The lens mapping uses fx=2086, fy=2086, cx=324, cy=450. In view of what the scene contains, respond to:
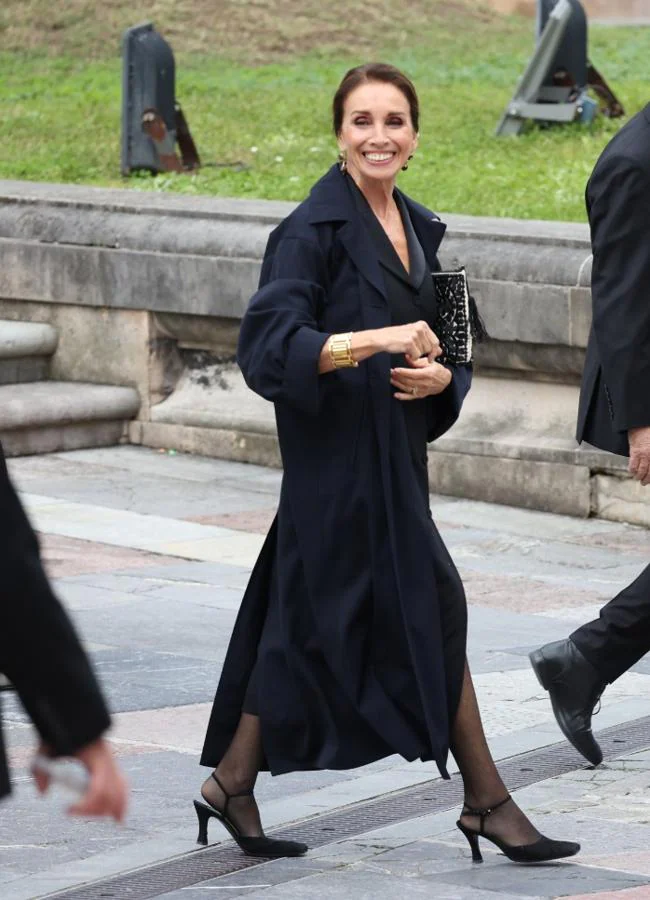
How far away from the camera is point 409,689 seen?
4445 millimetres

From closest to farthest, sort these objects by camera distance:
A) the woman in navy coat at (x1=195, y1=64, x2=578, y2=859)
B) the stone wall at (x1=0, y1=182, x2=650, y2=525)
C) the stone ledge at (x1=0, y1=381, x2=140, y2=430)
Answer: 1. the woman in navy coat at (x1=195, y1=64, x2=578, y2=859)
2. the stone wall at (x1=0, y1=182, x2=650, y2=525)
3. the stone ledge at (x1=0, y1=381, x2=140, y2=430)

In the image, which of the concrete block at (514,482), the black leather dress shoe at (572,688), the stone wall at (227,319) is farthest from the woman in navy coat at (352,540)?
the concrete block at (514,482)

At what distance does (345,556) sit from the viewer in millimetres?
4488

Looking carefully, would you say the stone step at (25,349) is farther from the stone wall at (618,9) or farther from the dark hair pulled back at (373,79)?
the stone wall at (618,9)

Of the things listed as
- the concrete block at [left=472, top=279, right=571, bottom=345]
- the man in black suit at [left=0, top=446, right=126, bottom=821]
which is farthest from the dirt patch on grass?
the man in black suit at [left=0, top=446, right=126, bottom=821]

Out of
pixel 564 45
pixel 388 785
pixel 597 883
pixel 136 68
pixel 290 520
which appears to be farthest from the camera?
pixel 564 45

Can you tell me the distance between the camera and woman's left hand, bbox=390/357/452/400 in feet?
14.6

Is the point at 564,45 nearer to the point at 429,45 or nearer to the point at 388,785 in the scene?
the point at 429,45

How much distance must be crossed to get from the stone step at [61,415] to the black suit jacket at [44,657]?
22.7 feet

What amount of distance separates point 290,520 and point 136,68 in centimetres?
774

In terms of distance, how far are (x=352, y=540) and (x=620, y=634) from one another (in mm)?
1111

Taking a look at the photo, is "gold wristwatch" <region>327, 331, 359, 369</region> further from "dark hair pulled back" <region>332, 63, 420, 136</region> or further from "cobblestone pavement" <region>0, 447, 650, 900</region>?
"cobblestone pavement" <region>0, 447, 650, 900</region>

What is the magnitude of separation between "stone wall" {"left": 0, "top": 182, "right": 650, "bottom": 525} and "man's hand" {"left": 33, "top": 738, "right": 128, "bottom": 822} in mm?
5914

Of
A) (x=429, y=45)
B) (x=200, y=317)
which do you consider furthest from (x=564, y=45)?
(x=429, y=45)
